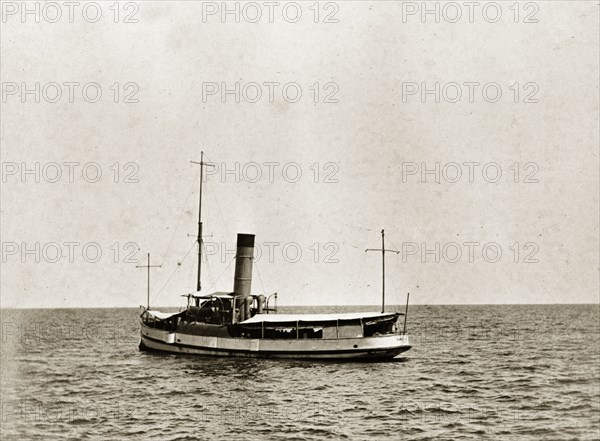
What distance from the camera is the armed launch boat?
143 ft

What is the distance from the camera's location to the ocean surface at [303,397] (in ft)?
79.2

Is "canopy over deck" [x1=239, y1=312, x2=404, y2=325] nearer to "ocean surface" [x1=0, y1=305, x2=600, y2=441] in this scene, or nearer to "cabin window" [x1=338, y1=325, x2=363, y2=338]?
"cabin window" [x1=338, y1=325, x2=363, y2=338]

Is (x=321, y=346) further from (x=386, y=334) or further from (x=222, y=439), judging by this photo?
(x=222, y=439)

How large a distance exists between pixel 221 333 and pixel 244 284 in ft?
12.4

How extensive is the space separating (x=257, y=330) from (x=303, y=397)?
15.4m

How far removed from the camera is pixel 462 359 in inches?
1823

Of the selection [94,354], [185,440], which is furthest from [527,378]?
[94,354]

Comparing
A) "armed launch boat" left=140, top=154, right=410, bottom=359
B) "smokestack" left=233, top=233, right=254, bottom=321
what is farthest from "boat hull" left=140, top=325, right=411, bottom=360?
"smokestack" left=233, top=233, right=254, bottom=321

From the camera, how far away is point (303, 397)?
102ft

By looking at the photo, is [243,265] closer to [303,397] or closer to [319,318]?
[319,318]

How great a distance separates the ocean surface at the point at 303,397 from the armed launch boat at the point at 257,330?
782mm

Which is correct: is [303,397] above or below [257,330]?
below

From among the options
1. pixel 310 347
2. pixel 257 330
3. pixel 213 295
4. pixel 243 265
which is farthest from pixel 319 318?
pixel 213 295

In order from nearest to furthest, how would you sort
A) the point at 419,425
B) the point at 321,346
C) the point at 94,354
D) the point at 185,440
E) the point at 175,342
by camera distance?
the point at 185,440 < the point at 419,425 < the point at 321,346 < the point at 175,342 < the point at 94,354
